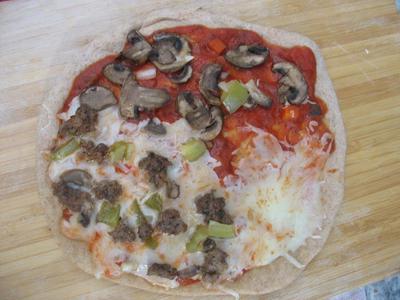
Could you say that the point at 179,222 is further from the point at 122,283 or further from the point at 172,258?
the point at 122,283

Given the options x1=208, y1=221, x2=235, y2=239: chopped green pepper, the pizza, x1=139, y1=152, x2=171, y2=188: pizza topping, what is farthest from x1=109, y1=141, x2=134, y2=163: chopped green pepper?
x1=208, y1=221, x2=235, y2=239: chopped green pepper

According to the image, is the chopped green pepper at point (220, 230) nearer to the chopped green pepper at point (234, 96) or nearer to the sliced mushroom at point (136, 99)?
the chopped green pepper at point (234, 96)

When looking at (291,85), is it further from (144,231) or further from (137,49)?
(144,231)

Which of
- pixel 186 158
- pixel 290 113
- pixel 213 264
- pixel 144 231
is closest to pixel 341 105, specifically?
pixel 290 113

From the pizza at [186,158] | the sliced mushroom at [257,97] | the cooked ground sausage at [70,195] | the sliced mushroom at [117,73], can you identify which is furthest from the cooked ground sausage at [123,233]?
the sliced mushroom at [257,97]

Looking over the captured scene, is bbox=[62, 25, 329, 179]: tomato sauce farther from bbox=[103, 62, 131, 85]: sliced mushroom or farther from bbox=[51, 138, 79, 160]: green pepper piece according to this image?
bbox=[51, 138, 79, 160]: green pepper piece
